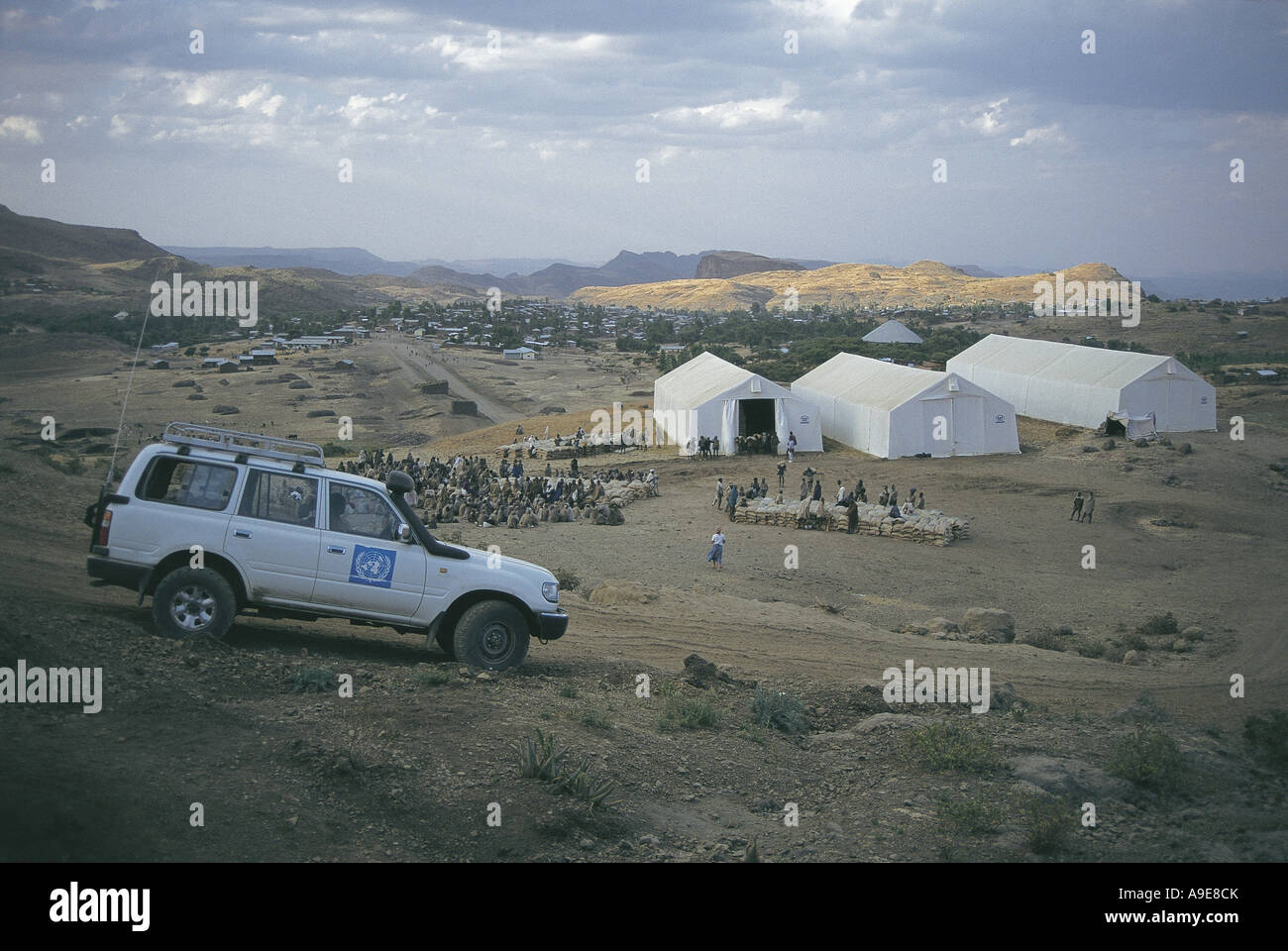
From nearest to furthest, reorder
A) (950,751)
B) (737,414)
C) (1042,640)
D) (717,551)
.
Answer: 1. (950,751)
2. (1042,640)
3. (717,551)
4. (737,414)

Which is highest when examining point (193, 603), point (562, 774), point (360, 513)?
point (360, 513)

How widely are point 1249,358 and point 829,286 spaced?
10863 cm

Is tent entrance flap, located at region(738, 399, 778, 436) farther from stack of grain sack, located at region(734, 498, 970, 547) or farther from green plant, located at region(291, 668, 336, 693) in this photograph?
green plant, located at region(291, 668, 336, 693)

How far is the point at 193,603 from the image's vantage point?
8.59m

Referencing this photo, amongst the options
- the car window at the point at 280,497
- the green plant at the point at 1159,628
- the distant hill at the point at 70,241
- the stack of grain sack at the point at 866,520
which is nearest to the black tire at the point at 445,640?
the car window at the point at 280,497

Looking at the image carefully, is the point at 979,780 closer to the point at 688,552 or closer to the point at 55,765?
the point at 55,765

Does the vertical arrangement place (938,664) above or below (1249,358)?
below

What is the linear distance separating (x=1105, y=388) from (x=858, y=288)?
4877 inches

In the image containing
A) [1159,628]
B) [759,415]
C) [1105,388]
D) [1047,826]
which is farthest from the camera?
[1105,388]

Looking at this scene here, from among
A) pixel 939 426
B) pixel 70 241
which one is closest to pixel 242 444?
pixel 939 426

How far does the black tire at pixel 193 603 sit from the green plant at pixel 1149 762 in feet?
25.5

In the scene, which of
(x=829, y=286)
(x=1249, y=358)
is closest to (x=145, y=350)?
(x=1249, y=358)

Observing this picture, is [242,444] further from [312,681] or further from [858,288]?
[858,288]

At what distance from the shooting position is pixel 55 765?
5.62 meters
